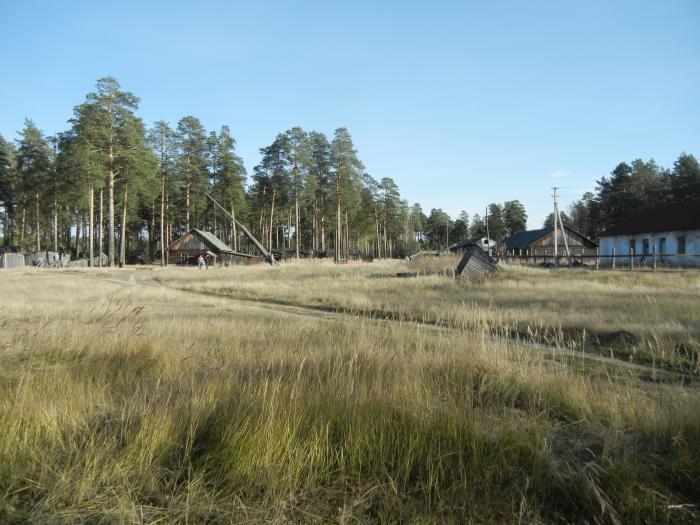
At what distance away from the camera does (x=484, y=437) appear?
111 inches

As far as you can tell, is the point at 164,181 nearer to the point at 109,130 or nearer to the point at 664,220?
the point at 109,130

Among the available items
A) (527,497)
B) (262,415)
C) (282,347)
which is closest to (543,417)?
(527,497)

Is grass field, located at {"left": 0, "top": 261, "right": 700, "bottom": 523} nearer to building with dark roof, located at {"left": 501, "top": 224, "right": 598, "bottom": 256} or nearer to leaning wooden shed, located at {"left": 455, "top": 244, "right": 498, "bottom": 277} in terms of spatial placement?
leaning wooden shed, located at {"left": 455, "top": 244, "right": 498, "bottom": 277}

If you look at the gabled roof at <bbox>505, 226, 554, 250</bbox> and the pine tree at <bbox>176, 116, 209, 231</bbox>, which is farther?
the gabled roof at <bbox>505, 226, 554, 250</bbox>

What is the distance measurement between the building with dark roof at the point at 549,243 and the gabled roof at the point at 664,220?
11.1m

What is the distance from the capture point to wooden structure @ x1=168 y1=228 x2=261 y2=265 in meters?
52.8

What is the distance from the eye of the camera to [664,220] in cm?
4138

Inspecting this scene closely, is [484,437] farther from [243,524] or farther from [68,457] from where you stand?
[68,457]

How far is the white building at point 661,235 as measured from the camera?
37.1m

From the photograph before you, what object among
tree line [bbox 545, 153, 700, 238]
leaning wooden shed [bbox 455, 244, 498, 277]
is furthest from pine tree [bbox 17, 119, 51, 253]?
tree line [bbox 545, 153, 700, 238]

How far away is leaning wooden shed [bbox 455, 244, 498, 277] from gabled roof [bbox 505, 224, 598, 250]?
44419 mm

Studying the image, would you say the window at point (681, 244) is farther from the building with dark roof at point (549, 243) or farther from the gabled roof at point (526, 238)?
the gabled roof at point (526, 238)

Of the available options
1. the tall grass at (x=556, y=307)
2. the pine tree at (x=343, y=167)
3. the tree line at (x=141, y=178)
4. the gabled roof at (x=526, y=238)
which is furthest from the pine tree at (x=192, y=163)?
the gabled roof at (x=526, y=238)

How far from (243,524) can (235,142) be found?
64.3 meters
